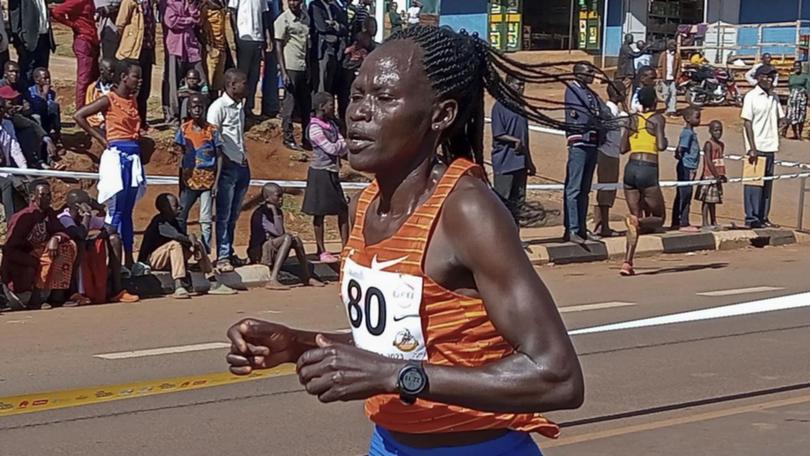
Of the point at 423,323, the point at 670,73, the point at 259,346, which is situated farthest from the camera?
the point at 670,73

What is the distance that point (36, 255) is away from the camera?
11250 mm

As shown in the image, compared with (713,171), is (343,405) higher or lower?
lower

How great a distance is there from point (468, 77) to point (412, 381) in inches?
31.8

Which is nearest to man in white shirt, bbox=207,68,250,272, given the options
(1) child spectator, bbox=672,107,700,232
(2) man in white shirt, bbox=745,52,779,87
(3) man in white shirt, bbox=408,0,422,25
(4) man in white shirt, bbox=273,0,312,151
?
(4) man in white shirt, bbox=273,0,312,151

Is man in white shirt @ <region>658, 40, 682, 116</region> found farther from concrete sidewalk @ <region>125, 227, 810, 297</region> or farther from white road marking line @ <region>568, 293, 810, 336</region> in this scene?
white road marking line @ <region>568, 293, 810, 336</region>

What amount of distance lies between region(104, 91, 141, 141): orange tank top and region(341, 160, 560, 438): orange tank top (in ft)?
30.7

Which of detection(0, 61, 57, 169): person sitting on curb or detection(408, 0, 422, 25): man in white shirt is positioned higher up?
detection(408, 0, 422, 25): man in white shirt

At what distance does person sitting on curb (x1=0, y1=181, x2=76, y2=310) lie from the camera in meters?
11.2

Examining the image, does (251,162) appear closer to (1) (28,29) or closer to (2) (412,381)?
(1) (28,29)

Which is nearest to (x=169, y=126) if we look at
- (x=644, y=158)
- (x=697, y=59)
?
(x=644, y=158)

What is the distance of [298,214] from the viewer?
53.7 ft

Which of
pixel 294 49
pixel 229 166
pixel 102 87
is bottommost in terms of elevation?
pixel 229 166

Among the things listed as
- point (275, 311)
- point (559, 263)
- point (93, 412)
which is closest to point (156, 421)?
point (93, 412)

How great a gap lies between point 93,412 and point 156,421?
0.47 m
